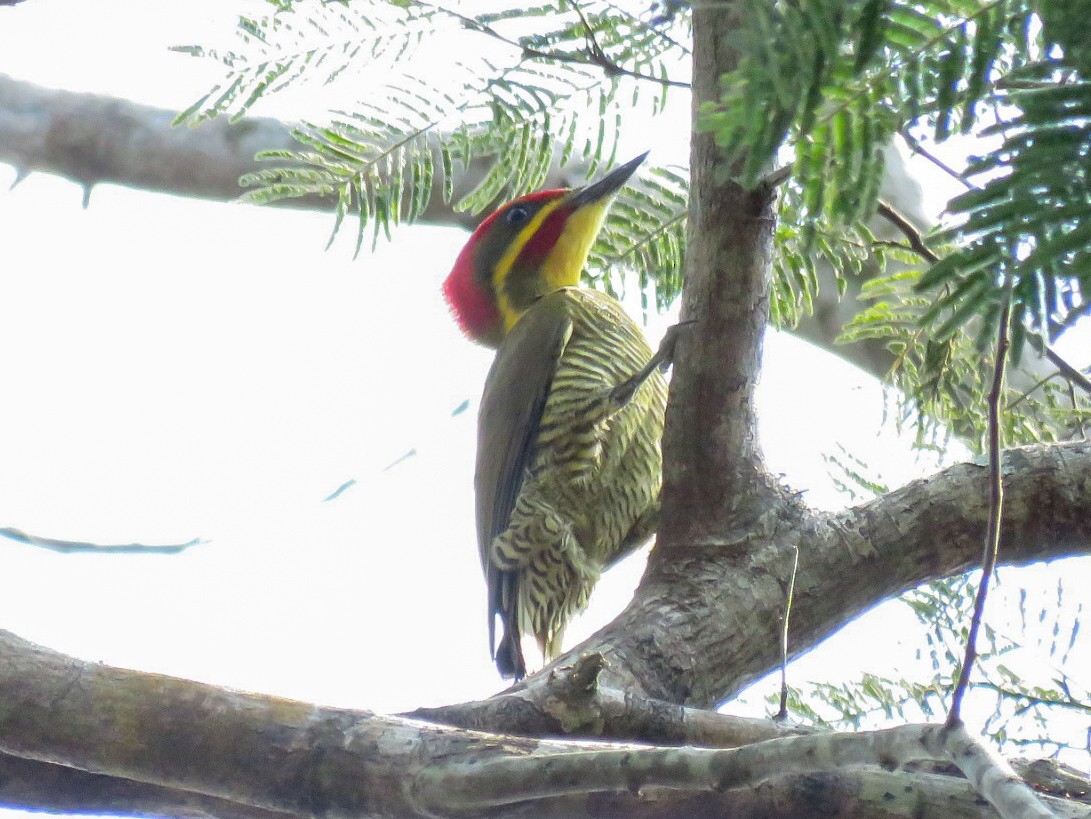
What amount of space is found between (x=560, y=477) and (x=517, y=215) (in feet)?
4.80

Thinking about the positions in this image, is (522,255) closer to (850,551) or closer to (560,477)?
(560,477)

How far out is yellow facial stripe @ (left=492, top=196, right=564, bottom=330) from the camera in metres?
4.94

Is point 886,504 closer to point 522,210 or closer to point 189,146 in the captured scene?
point 522,210

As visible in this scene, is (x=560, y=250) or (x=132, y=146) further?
(x=132, y=146)

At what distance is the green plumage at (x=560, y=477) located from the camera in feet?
12.8

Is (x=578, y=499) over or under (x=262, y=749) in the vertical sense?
over

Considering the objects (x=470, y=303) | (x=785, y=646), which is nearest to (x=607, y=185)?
(x=470, y=303)

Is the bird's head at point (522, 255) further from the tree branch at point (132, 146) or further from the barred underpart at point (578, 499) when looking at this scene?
the tree branch at point (132, 146)

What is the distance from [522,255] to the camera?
4977mm

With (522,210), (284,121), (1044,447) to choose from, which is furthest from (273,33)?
(284,121)

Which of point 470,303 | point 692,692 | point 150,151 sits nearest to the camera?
point 692,692

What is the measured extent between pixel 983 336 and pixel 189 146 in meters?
6.03

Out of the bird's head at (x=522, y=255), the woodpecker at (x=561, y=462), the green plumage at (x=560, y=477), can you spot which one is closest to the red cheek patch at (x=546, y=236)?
the bird's head at (x=522, y=255)

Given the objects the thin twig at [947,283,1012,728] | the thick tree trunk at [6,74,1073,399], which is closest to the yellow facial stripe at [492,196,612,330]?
the thick tree trunk at [6,74,1073,399]
